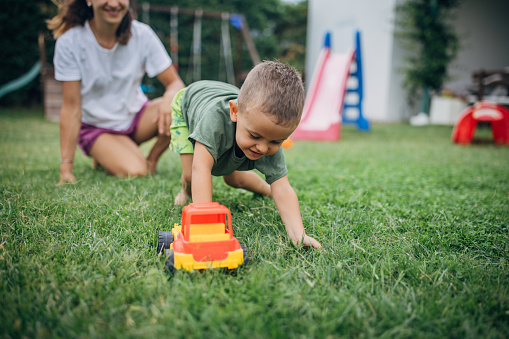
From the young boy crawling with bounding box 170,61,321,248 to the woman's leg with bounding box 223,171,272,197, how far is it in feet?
0.88

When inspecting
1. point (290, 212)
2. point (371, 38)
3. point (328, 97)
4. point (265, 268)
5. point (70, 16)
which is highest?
point (371, 38)

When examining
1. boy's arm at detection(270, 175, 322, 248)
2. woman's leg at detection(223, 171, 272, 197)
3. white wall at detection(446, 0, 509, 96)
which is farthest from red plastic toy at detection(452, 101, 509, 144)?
white wall at detection(446, 0, 509, 96)

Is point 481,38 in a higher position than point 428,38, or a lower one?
higher

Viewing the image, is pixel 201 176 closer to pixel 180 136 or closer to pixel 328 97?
pixel 180 136

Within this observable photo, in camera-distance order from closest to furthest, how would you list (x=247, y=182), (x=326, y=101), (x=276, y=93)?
(x=276, y=93)
(x=247, y=182)
(x=326, y=101)

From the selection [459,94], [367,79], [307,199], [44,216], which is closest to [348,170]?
[307,199]

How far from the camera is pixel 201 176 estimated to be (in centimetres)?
166

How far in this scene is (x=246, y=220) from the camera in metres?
1.97

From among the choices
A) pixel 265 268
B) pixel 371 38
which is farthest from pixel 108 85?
pixel 371 38

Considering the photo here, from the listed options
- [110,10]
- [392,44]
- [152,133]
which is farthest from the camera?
[392,44]

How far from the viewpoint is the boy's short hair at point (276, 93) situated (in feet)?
4.93

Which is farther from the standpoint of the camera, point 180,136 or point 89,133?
point 89,133

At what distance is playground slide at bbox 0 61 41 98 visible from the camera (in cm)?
923

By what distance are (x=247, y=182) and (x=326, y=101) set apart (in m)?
5.18
